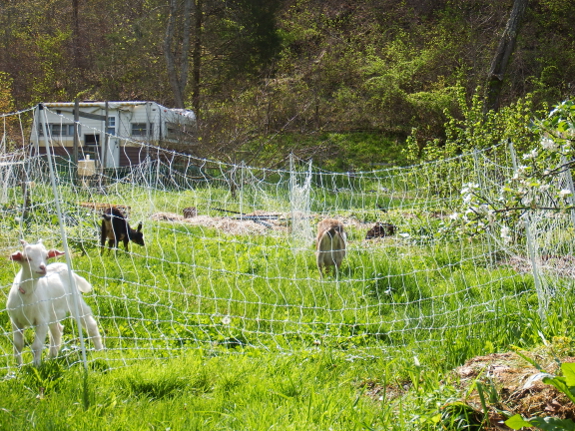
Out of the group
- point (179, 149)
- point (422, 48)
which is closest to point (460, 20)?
point (422, 48)

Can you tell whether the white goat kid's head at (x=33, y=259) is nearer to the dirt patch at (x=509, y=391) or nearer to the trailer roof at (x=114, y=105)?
the dirt patch at (x=509, y=391)

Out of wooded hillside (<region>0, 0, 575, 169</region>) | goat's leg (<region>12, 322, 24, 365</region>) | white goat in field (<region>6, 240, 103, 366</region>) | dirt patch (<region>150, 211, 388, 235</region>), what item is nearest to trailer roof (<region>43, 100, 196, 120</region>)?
wooded hillside (<region>0, 0, 575, 169</region>)

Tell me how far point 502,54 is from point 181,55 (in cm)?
1386

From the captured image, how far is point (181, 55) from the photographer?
2339 centimetres

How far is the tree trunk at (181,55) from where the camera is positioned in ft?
73.3

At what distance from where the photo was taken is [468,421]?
9.09ft

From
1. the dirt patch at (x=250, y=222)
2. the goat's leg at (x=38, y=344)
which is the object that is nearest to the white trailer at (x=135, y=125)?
the dirt patch at (x=250, y=222)

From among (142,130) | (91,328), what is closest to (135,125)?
(142,130)

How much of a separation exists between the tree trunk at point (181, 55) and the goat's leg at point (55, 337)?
62.1 feet

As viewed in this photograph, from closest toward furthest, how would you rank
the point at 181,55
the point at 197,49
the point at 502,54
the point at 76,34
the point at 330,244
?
the point at 330,244, the point at 502,54, the point at 181,55, the point at 197,49, the point at 76,34

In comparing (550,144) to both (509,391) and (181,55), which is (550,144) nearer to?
(509,391)

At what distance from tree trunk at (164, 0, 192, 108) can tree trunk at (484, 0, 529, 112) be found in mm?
12574

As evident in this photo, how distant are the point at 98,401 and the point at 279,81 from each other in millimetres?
18837

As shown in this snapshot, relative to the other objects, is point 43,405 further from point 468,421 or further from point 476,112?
point 476,112
